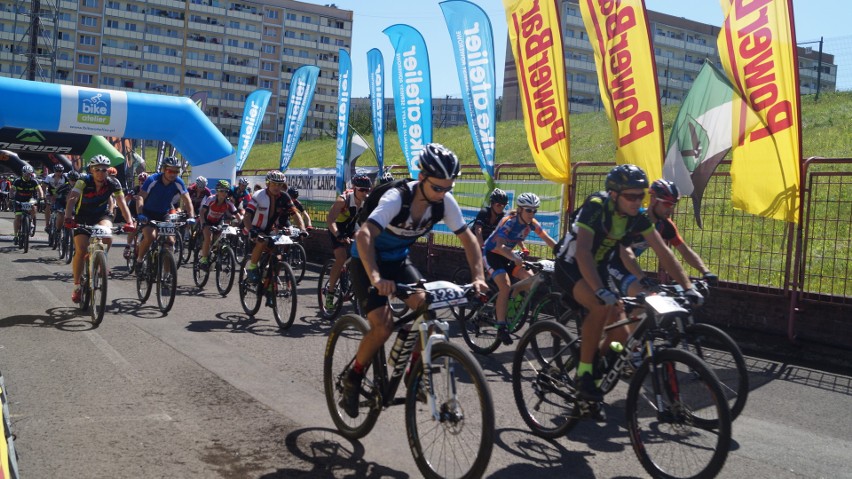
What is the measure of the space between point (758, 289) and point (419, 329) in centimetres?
642

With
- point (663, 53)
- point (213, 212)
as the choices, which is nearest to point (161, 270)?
point (213, 212)

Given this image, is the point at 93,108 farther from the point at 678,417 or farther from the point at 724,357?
the point at 678,417

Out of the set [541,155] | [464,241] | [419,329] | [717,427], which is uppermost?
[541,155]

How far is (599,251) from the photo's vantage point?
5609mm

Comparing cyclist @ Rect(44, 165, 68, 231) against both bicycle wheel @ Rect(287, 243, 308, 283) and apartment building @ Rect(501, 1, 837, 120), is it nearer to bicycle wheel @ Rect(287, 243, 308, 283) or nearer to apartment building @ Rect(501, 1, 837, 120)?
bicycle wheel @ Rect(287, 243, 308, 283)

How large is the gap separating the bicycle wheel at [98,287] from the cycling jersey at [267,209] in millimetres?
1942

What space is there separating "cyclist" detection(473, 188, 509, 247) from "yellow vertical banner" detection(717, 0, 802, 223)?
9.11 ft

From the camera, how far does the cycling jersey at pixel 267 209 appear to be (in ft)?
32.5

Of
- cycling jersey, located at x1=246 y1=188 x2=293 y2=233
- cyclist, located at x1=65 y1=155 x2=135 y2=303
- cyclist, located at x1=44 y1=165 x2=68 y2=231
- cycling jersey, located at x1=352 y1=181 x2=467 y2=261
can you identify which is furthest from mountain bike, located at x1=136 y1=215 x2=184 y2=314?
cyclist, located at x1=44 y1=165 x2=68 y2=231

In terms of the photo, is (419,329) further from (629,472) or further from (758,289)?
(758,289)

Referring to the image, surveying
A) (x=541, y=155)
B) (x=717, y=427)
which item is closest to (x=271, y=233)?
(x=541, y=155)

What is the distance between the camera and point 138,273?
1059 cm

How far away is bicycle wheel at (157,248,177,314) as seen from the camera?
972 centimetres

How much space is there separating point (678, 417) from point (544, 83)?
25.9ft
